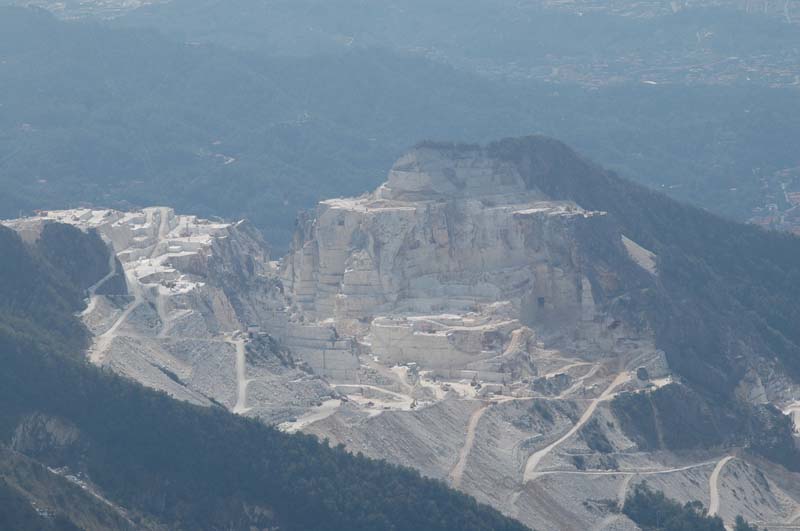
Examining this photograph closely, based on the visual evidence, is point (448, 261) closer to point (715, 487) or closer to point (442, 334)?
point (442, 334)

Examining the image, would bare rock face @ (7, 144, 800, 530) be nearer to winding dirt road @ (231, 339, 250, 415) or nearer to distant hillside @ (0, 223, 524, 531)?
winding dirt road @ (231, 339, 250, 415)

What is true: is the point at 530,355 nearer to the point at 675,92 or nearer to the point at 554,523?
the point at 554,523

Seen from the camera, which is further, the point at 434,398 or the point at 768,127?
the point at 768,127

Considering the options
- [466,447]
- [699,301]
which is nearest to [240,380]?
[466,447]

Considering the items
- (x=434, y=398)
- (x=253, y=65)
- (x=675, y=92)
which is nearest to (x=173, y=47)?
(x=253, y=65)

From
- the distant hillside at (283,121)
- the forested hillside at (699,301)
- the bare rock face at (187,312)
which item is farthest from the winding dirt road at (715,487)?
the distant hillside at (283,121)

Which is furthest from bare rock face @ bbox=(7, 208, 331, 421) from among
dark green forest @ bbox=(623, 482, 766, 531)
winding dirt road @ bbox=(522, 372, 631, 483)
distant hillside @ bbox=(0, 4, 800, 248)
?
distant hillside @ bbox=(0, 4, 800, 248)

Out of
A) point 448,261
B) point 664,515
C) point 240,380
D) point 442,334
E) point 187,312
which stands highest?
point 187,312

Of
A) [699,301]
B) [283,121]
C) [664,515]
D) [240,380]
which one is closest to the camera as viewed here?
[664,515]
